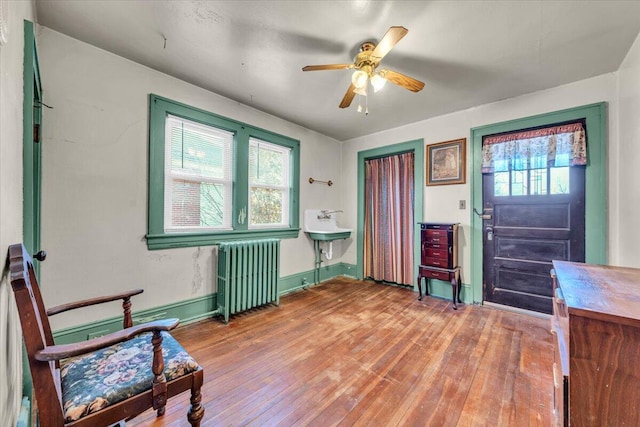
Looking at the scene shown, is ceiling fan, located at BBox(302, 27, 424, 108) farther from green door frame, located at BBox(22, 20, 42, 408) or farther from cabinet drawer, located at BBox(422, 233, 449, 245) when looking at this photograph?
cabinet drawer, located at BBox(422, 233, 449, 245)

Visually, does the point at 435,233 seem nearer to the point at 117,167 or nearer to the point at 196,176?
the point at 196,176

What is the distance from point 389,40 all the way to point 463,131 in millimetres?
2149

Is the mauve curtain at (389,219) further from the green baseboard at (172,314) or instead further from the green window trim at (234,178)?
the green window trim at (234,178)

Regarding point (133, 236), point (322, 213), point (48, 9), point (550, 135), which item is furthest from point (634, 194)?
point (48, 9)

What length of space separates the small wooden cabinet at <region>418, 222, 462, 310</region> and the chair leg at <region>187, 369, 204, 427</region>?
110 inches

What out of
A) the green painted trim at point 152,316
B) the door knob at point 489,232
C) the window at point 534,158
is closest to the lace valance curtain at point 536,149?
the window at point 534,158

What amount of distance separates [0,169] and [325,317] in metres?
2.51

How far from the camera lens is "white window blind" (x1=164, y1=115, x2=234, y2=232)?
2.47 m

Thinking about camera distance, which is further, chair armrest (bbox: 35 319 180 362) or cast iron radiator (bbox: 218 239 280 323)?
cast iron radiator (bbox: 218 239 280 323)

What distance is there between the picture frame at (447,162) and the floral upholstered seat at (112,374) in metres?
3.32

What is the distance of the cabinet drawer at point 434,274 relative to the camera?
9.95ft

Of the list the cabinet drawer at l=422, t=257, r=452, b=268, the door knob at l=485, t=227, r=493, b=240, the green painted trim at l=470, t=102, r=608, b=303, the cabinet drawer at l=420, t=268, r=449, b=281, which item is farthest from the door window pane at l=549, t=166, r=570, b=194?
the cabinet drawer at l=420, t=268, r=449, b=281

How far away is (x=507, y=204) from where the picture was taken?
2857 millimetres

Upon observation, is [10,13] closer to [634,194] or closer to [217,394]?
[217,394]
